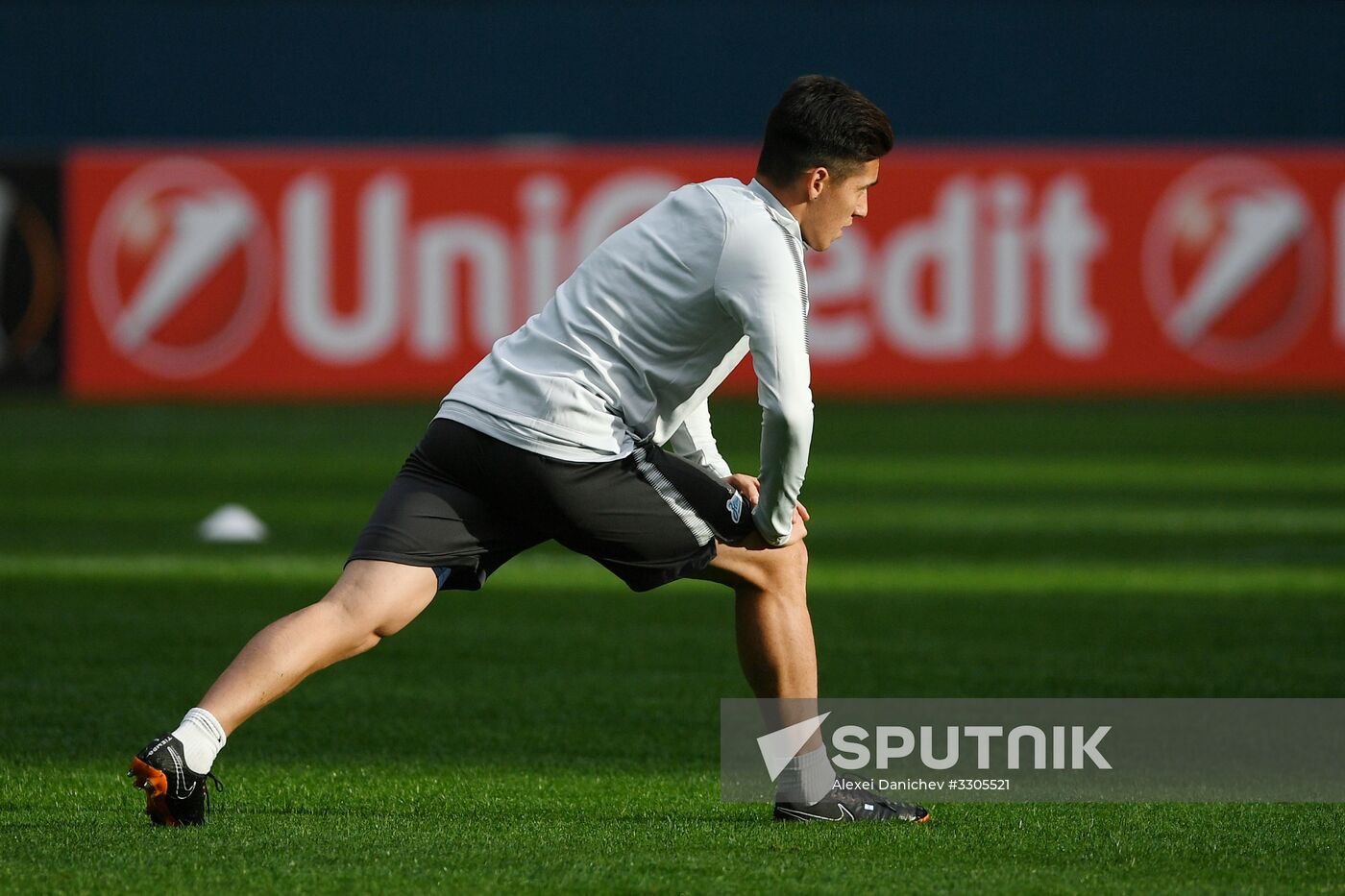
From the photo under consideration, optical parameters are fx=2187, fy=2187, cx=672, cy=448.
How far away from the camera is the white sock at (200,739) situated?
5012 millimetres

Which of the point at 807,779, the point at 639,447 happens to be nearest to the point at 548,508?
the point at 639,447

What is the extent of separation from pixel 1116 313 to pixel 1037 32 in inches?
291

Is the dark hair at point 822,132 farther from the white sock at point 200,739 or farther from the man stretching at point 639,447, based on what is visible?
the white sock at point 200,739

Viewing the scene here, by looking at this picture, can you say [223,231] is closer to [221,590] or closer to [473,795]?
[221,590]

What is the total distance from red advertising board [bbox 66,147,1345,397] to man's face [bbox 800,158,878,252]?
15.6 metres

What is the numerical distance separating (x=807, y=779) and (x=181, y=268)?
1602cm

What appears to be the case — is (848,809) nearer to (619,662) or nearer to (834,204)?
(834,204)

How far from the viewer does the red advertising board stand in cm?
2061

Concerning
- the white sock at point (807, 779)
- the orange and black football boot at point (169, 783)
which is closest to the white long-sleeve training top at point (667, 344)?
the white sock at point (807, 779)

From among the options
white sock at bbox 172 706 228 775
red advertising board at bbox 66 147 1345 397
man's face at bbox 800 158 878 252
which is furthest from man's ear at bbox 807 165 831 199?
red advertising board at bbox 66 147 1345 397

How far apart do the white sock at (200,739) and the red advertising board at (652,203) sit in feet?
51.9

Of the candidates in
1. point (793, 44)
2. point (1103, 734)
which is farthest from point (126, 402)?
point (1103, 734)

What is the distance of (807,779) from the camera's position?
5.43 metres

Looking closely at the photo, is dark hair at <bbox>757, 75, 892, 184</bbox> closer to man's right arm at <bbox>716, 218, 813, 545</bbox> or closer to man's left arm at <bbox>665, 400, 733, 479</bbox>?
man's right arm at <bbox>716, 218, 813, 545</bbox>
